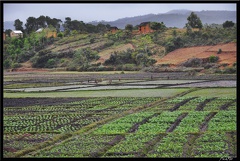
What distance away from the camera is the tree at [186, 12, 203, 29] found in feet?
35.3

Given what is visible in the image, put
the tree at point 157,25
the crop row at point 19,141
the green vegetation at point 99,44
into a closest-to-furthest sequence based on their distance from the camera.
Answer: the crop row at point 19,141 < the tree at point 157,25 < the green vegetation at point 99,44

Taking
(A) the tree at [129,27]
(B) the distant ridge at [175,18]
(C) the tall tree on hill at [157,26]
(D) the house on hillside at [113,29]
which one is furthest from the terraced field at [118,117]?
(B) the distant ridge at [175,18]

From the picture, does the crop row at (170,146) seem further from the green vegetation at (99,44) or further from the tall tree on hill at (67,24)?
the tall tree on hill at (67,24)

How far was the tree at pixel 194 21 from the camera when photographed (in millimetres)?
10758

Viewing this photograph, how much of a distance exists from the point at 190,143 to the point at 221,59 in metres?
3.30

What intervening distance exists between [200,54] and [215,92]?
1160mm

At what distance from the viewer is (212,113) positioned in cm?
1023

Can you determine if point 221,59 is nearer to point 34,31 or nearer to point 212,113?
point 212,113

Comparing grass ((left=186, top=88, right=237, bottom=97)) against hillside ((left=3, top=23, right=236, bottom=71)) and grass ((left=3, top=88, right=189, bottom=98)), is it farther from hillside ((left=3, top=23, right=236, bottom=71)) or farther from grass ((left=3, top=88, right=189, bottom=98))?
hillside ((left=3, top=23, right=236, bottom=71))

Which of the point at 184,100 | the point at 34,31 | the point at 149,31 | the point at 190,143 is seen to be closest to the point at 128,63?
the point at 149,31

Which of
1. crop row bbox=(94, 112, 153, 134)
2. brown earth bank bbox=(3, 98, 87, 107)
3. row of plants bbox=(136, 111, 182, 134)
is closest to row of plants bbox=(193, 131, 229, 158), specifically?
row of plants bbox=(136, 111, 182, 134)

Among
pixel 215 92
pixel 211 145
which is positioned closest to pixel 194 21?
pixel 215 92

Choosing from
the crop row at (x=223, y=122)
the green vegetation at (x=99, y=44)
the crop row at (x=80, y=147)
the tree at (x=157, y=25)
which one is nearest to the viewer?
the crop row at (x=80, y=147)

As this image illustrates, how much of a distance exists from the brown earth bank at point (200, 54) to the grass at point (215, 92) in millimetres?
730
